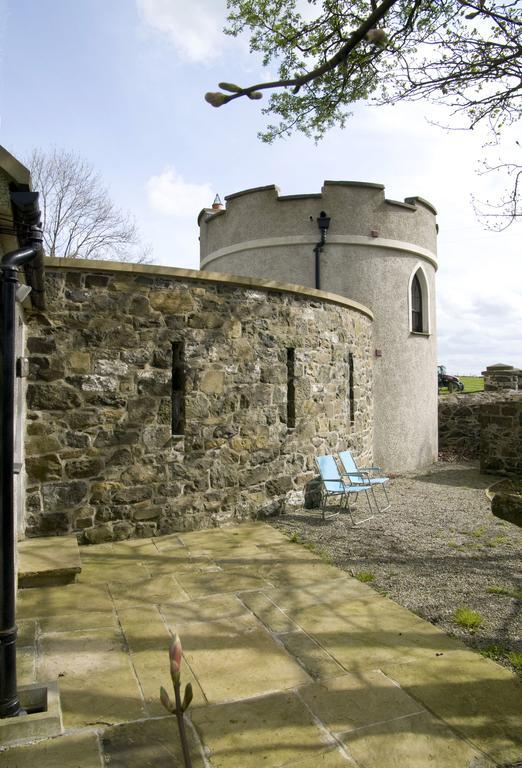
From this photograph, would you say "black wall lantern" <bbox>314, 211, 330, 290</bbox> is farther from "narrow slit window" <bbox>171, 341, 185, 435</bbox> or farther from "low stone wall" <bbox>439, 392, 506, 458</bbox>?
"low stone wall" <bbox>439, 392, 506, 458</bbox>

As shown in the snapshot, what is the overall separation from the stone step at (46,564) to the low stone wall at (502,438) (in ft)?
27.9

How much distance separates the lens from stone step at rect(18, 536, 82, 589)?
4.41 m

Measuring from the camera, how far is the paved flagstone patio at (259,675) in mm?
2471

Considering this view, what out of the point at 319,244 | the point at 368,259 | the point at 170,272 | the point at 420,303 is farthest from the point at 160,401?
the point at 420,303

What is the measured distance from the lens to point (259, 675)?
10.3 ft

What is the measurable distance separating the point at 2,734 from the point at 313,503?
5.39 meters

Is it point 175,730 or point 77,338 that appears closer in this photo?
point 175,730

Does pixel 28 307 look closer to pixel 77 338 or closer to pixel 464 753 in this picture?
pixel 77 338

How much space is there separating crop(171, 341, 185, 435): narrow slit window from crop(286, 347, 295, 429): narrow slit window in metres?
1.64

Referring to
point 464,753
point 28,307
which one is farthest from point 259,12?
point 464,753

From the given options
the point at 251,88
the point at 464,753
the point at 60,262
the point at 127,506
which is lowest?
the point at 464,753

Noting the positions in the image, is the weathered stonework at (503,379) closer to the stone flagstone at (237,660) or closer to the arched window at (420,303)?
the arched window at (420,303)

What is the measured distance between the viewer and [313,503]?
24.7ft

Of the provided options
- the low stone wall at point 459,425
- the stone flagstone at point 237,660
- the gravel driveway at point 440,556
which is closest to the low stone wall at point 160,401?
the gravel driveway at point 440,556
